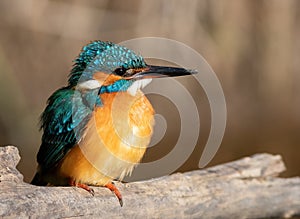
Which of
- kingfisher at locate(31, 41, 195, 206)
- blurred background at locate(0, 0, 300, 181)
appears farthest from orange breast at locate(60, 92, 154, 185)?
blurred background at locate(0, 0, 300, 181)

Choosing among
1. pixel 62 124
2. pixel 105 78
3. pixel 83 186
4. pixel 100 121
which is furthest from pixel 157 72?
pixel 83 186

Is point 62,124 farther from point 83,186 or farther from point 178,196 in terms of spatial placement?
point 178,196

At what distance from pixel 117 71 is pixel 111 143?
0.40 m

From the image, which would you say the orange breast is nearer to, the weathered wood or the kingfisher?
the kingfisher

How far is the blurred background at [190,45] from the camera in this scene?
830cm

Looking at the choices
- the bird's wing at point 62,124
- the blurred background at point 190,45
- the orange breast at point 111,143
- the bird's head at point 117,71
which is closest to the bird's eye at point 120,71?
the bird's head at point 117,71

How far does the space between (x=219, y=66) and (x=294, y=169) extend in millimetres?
1774

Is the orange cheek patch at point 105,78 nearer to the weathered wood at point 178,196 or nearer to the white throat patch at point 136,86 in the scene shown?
the white throat patch at point 136,86

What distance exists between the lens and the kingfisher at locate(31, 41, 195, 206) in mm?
4027

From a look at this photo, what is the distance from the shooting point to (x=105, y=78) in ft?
13.8

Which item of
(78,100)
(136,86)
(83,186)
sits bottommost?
(83,186)

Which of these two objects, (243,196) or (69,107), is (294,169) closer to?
(243,196)

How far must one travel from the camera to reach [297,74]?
9.63m

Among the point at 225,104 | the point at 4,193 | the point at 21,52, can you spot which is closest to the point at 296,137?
the point at 225,104
